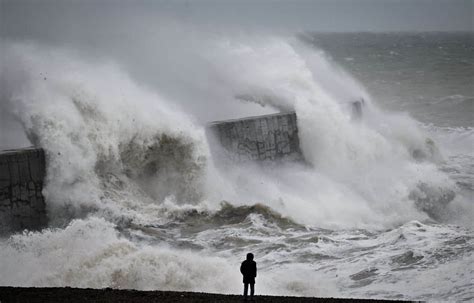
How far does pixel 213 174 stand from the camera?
44.6 ft

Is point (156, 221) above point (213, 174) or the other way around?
the other way around

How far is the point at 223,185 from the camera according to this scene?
13.5m

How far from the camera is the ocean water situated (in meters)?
8.66

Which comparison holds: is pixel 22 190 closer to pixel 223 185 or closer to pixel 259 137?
pixel 223 185

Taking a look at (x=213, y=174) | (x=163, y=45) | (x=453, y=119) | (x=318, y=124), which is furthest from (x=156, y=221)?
(x=453, y=119)

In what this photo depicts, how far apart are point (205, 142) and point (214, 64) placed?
6.39 m

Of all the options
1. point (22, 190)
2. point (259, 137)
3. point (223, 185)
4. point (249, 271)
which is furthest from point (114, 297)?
point (259, 137)

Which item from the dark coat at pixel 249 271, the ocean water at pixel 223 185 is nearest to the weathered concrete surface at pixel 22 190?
the ocean water at pixel 223 185

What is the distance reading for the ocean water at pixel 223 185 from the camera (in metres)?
8.66

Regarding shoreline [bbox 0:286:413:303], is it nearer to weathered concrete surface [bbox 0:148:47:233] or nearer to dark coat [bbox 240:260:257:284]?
dark coat [bbox 240:260:257:284]

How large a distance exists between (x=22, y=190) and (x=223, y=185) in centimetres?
436

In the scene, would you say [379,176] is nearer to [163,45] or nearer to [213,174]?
[213,174]

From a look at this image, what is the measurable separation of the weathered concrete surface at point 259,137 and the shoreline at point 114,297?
23.8ft

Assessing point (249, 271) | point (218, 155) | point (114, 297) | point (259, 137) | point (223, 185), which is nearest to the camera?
point (249, 271)
